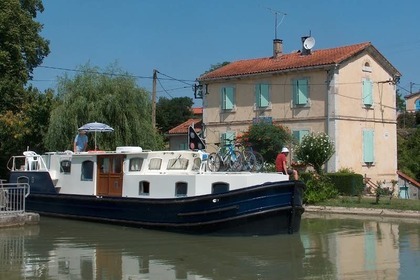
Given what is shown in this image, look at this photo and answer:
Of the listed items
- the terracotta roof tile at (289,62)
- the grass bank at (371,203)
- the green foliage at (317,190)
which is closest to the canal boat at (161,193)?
the grass bank at (371,203)

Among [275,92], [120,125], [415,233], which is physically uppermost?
[275,92]

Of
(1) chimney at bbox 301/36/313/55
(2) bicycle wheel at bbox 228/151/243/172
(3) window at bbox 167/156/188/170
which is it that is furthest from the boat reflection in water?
(1) chimney at bbox 301/36/313/55

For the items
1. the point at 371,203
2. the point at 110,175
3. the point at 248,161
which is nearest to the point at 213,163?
the point at 248,161

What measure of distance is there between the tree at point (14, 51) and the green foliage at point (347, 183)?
16.1 meters

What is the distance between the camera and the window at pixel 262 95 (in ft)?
119

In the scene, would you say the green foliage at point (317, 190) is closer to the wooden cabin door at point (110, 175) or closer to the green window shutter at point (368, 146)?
the green window shutter at point (368, 146)

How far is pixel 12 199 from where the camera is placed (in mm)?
20234

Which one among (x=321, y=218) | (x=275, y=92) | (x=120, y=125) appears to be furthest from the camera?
(x=275, y=92)

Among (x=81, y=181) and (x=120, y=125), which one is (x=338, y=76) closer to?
(x=120, y=125)

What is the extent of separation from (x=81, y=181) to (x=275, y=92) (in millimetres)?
16850

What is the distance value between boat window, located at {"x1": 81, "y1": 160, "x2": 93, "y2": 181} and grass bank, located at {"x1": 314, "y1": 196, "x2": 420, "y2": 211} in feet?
34.4

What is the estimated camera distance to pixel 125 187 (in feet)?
66.1

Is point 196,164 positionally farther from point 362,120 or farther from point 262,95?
point 362,120

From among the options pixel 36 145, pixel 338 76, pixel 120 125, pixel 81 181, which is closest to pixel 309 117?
pixel 338 76
